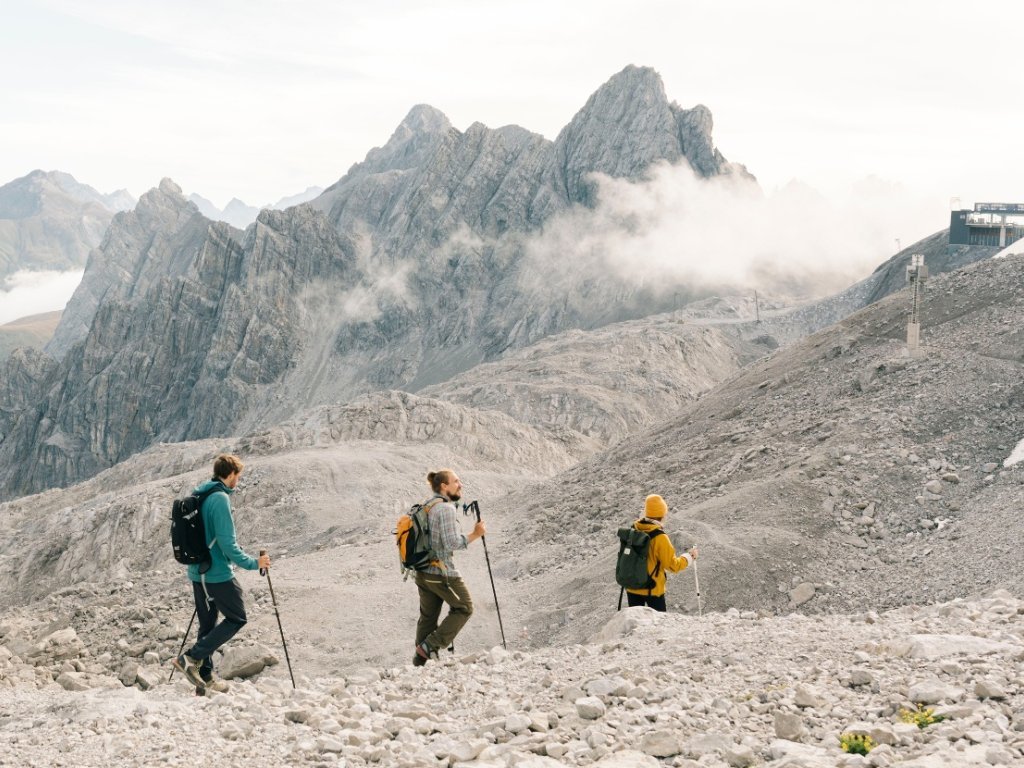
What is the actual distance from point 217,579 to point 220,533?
571 millimetres

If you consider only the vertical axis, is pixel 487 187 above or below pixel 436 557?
above

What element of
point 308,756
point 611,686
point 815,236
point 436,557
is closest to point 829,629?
point 611,686

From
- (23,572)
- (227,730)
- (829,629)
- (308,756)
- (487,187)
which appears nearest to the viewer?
(308,756)

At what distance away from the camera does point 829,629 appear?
9.03 m

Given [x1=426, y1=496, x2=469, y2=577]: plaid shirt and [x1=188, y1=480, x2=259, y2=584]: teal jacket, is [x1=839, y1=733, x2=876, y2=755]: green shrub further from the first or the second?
[x1=188, y1=480, x2=259, y2=584]: teal jacket

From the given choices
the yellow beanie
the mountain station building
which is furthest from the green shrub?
the mountain station building

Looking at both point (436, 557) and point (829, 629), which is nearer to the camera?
point (829, 629)

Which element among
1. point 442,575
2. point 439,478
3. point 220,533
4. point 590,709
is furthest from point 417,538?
point 590,709

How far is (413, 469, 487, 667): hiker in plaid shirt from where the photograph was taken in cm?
970

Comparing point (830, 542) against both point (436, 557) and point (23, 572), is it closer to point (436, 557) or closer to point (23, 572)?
point (436, 557)

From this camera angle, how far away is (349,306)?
12400cm

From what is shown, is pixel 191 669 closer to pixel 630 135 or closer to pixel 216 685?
pixel 216 685

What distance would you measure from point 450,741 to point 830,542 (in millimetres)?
10311

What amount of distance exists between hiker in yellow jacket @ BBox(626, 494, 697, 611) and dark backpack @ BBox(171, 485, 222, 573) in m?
4.70
